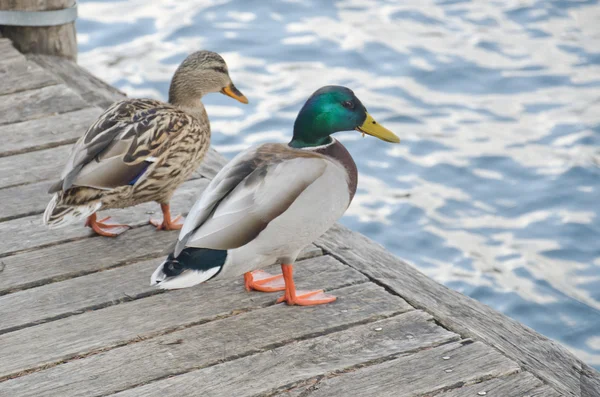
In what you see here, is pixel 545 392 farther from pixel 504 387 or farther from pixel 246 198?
pixel 246 198

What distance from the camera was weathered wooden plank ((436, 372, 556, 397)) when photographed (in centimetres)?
269

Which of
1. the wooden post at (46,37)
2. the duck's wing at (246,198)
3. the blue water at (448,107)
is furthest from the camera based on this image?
the blue water at (448,107)

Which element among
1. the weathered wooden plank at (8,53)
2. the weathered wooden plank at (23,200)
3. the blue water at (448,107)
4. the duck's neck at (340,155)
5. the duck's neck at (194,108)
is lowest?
the blue water at (448,107)

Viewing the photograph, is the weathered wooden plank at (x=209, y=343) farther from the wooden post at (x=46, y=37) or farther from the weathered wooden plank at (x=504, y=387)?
the wooden post at (x=46, y=37)

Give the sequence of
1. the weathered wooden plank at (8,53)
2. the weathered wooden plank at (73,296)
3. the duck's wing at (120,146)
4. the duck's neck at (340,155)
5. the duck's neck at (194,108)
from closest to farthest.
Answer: the weathered wooden plank at (73,296) → the duck's neck at (340,155) → the duck's wing at (120,146) → the duck's neck at (194,108) → the weathered wooden plank at (8,53)

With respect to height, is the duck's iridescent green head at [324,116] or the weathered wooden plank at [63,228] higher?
the duck's iridescent green head at [324,116]

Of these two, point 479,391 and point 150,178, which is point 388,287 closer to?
point 479,391

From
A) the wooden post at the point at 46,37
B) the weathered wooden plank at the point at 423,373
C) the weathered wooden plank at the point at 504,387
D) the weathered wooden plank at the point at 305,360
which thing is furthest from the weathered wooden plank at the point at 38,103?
the weathered wooden plank at the point at 504,387

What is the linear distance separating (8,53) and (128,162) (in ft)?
6.52

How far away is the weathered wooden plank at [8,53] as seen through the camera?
16.2ft

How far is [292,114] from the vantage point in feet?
23.5

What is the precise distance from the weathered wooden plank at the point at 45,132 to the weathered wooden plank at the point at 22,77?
37 centimetres

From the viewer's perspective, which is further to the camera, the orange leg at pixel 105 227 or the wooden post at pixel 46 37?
the wooden post at pixel 46 37

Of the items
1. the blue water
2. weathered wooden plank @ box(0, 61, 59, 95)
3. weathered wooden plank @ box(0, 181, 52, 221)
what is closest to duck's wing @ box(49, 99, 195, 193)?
weathered wooden plank @ box(0, 181, 52, 221)
